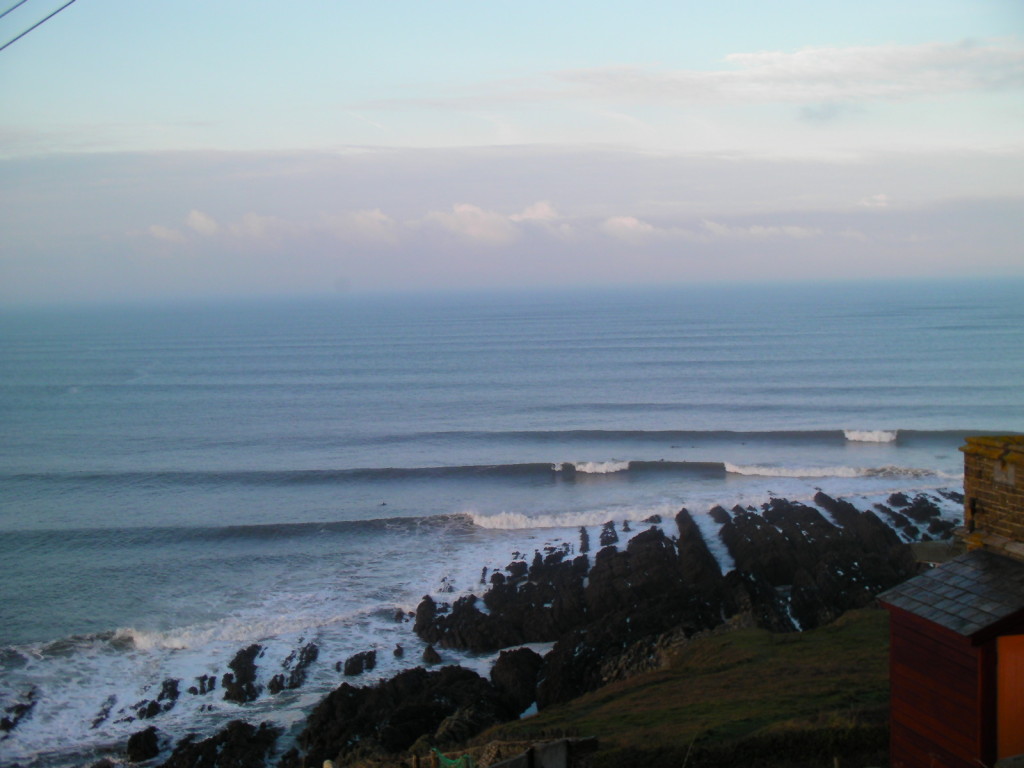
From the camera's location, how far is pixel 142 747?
1315cm

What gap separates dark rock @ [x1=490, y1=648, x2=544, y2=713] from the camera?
47.0 feet

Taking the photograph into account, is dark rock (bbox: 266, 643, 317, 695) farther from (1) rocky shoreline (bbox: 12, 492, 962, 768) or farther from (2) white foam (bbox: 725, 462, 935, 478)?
(2) white foam (bbox: 725, 462, 935, 478)

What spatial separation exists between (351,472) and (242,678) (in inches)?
663

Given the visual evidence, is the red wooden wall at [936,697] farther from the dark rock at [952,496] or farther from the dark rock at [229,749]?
the dark rock at [952,496]

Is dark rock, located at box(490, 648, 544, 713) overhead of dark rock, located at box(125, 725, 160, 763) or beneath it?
overhead

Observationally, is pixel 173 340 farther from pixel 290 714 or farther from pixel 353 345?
pixel 290 714

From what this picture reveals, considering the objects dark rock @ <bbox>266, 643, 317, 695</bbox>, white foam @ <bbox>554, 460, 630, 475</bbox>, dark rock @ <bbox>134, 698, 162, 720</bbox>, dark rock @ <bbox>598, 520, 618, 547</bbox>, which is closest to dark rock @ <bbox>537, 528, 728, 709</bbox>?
dark rock @ <bbox>598, 520, 618, 547</bbox>

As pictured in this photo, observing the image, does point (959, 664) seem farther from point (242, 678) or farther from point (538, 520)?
point (538, 520)

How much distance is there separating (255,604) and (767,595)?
12.6 m

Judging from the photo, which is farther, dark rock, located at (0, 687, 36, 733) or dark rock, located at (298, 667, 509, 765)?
dark rock, located at (0, 687, 36, 733)

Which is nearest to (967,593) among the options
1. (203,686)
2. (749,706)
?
(749,706)

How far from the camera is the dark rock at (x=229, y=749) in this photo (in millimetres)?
12625

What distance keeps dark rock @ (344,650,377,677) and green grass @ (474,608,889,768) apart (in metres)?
4.86

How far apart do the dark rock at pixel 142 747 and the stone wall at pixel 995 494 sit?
1294 cm
